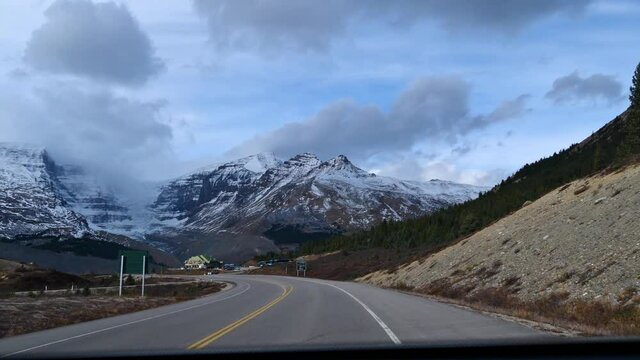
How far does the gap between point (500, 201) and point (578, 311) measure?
316ft

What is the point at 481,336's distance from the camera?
46.9ft

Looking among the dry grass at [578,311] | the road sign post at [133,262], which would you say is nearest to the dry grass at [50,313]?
the road sign post at [133,262]

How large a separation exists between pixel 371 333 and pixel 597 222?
2207 centimetres

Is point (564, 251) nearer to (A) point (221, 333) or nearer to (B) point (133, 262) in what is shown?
(A) point (221, 333)

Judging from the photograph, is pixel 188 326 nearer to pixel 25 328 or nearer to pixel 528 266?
pixel 25 328

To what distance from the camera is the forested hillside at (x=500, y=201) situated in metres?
95.7

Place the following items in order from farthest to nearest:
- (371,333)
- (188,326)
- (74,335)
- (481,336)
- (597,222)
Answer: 1. (597,222)
2. (188,326)
3. (74,335)
4. (371,333)
5. (481,336)

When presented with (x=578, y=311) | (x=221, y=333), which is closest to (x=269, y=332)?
(x=221, y=333)

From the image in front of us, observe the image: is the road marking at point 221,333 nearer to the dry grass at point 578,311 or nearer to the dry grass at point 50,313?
the dry grass at point 50,313

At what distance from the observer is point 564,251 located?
108 ft

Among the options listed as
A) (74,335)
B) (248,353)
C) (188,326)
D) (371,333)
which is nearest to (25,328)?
(74,335)

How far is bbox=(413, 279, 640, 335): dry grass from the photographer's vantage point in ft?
55.6

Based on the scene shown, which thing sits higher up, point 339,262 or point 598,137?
point 598,137

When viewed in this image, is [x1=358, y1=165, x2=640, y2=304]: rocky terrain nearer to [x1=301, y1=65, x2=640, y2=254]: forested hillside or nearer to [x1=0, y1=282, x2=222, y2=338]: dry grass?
[x1=0, y1=282, x2=222, y2=338]: dry grass
